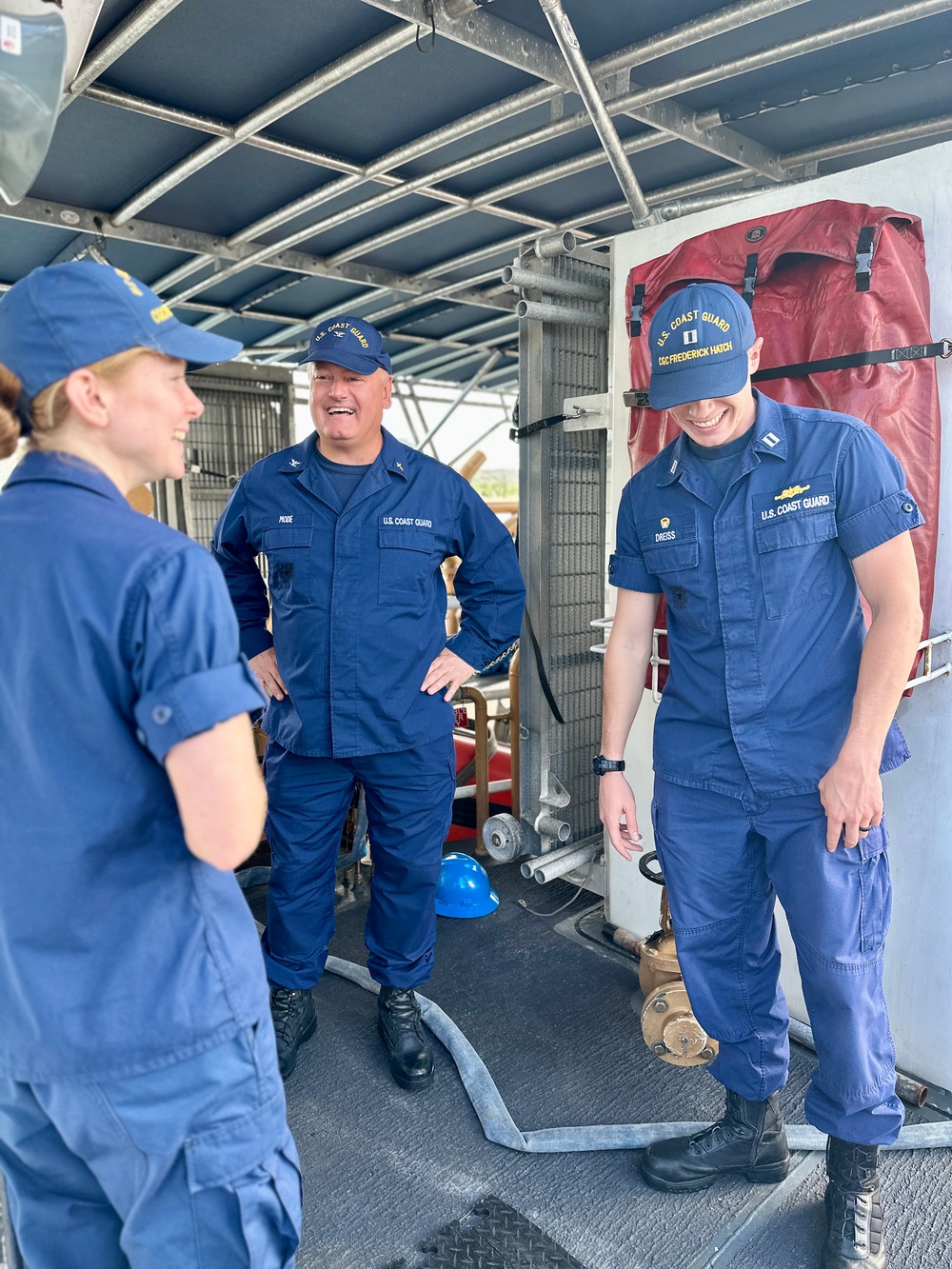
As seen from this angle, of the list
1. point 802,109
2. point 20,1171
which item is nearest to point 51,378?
point 20,1171

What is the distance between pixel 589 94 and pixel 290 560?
4.63 feet

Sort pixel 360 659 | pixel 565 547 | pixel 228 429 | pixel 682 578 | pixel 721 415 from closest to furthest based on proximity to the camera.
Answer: pixel 721 415 → pixel 682 578 → pixel 360 659 → pixel 565 547 → pixel 228 429

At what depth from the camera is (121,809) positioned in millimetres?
1011

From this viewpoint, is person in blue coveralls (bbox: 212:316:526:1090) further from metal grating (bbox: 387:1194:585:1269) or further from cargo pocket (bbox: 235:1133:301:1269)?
cargo pocket (bbox: 235:1133:301:1269)

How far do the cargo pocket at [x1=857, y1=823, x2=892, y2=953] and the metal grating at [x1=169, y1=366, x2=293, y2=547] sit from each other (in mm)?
4101

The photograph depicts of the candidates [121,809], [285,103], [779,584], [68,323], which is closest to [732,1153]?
[779,584]

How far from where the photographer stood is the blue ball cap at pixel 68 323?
1002 millimetres

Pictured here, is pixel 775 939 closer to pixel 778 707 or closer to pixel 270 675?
pixel 778 707

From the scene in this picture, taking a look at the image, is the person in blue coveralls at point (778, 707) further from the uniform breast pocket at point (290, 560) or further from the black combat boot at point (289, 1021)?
the black combat boot at point (289, 1021)

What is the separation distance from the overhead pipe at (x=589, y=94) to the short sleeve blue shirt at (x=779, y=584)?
3.48 ft

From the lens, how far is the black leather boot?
2.35 metres

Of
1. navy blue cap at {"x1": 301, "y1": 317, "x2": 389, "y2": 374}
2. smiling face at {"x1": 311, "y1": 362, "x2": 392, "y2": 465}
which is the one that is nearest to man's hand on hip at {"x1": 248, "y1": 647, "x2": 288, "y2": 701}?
smiling face at {"x1": 311, "y1": 362, "x2": 392, "y2": 465}

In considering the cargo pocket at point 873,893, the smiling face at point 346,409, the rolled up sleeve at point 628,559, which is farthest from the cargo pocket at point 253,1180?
the smiling face at point 346,409

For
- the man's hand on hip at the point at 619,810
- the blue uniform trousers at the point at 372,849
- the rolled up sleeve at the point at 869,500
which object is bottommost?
the blue uniform trousers at the point at 372,849
